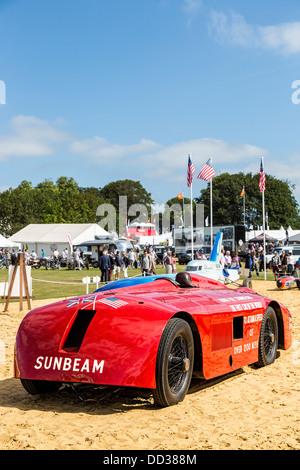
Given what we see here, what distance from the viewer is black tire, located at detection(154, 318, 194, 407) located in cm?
483

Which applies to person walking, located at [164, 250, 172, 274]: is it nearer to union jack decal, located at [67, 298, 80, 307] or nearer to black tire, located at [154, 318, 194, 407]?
union jack decal, located at [67, 298, 80, 307]

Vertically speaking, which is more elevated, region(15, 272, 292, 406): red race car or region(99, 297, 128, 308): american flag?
region(99, 297, 128, 308): american flag

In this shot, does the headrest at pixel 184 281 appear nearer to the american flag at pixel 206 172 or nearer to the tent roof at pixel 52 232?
the american flag at pixel 206 172

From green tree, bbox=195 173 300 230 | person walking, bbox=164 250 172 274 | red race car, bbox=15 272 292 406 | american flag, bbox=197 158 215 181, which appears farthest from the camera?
green tree, bbox=195 173 300 230

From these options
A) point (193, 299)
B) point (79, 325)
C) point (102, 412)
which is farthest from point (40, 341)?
point (193, 299)

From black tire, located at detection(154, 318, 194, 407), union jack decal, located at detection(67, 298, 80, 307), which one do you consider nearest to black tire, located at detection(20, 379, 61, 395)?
union jack decal, located at detection(67, 298, 80, 307)

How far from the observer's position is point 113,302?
5.26 m

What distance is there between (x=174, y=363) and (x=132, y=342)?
55 cm

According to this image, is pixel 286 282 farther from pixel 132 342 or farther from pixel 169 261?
pixel 132 342

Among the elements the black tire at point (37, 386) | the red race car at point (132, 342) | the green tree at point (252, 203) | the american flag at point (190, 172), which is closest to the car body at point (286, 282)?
the american flag at point (190, 172)

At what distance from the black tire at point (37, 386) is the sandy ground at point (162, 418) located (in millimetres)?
86

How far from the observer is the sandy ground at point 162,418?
13.2ft

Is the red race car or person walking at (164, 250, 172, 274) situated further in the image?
person walking at (164, 250, 172, 274)

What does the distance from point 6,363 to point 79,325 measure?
292 centimetres
